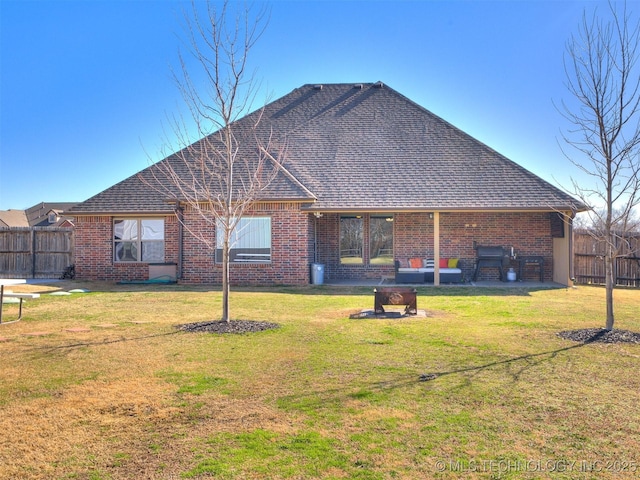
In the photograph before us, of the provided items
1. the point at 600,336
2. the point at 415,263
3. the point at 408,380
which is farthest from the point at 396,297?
the point at 415,263

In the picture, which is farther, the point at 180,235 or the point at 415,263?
the point at 415,263

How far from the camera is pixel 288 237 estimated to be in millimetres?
16266

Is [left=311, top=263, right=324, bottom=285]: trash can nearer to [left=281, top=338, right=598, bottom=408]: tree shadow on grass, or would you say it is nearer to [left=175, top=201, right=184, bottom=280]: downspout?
[left=175, top=201, right=184, bottom=280]: downspout

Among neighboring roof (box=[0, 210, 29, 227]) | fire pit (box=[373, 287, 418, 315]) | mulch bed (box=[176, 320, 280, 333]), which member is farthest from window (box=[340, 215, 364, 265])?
neighboring roof (box=[0, 210, 29, 227])

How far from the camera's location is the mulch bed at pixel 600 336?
752 centimetres

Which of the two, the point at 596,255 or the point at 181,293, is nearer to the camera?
the point at 181,293

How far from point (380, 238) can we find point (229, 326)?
10.3 metres

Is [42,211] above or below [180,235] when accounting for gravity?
above

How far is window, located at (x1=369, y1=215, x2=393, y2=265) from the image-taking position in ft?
59.3

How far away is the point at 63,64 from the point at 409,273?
12.7 m

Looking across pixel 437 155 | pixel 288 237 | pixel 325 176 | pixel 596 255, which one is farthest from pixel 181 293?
pixel 596 255

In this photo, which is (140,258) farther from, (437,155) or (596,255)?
(596,255)

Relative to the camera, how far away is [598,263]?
1762 cm

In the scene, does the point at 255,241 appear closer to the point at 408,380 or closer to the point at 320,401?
the point at 408,380
